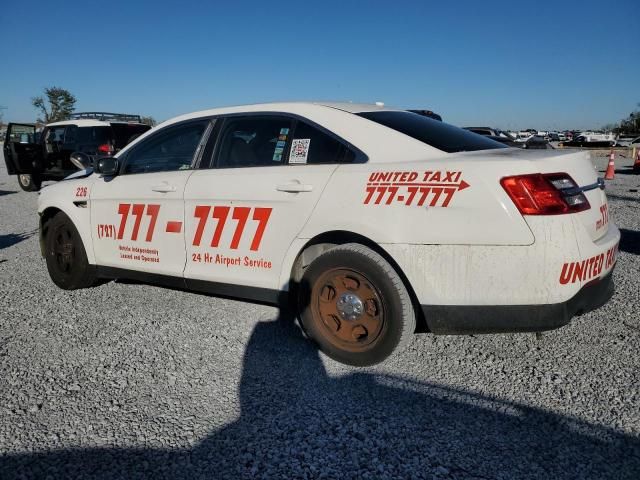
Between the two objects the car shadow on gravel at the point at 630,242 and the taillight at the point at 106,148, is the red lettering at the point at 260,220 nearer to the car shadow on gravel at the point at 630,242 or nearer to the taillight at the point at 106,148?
the car shadow on gravel at the point at 630,242

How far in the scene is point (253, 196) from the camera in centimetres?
314

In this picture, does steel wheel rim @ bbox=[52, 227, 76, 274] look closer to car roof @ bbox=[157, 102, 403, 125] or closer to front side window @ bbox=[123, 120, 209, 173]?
front side window @ bbox=[123, 120, 209, 173]

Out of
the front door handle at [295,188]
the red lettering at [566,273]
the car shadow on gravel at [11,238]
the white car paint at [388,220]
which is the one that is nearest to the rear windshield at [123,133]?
the car shadow on gravel at [11,238]

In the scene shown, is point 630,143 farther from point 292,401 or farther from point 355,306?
point 292,401

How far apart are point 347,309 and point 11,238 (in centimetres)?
609

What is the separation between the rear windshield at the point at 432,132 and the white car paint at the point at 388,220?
116 mm

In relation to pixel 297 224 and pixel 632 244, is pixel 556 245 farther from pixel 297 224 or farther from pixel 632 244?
pixel 632 244

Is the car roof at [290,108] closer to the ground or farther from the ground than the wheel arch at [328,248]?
farther from the ground

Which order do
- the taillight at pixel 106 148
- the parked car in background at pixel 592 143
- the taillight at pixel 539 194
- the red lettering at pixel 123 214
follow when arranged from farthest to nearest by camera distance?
1. the parked car in background at pixel 592 143
2. the taillight at pixel 106 148
3. the red lettering at pixel 123 214
4. the taillight at pixel 539 194

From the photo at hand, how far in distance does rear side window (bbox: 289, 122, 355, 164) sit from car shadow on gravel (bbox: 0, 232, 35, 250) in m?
5.20

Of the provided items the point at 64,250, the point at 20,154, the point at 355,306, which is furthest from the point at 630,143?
the point at 64,250

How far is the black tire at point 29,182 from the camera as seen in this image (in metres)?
12.1

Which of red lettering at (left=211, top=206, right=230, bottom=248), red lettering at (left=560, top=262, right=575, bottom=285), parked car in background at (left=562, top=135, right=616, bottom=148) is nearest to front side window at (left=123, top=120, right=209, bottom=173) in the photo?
red lettering at (left=211, top=206, right=230, bottom=248)

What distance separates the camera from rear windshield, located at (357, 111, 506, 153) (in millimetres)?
2895
